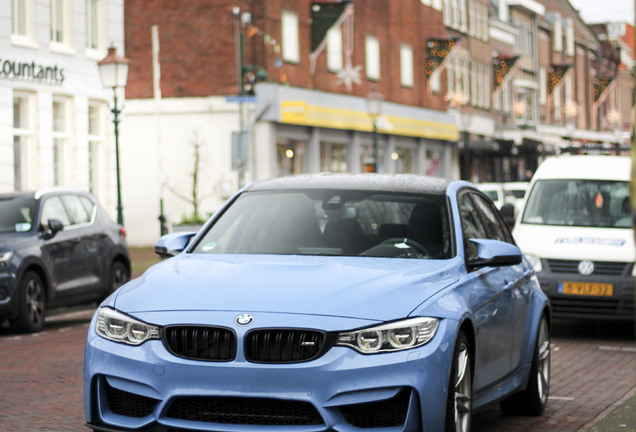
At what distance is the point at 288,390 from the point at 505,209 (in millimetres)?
9214

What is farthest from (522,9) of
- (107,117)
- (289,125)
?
(107,117)

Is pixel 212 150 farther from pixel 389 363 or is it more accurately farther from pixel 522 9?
pixel 522 9

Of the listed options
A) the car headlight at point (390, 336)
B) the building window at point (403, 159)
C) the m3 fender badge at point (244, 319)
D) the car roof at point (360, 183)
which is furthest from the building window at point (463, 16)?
the m3 fender badge at point (244, 319)

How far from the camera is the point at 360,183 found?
7.72 meters

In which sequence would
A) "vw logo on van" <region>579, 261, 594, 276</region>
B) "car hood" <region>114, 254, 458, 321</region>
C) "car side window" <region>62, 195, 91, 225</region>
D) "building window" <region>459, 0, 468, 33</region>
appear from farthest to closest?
"building window" <region>459, 0, 468, 33</region>, "car side window" <region>62, 195, 91, 225</region>, "vw logo on van" <region>579, 261, 594, 276</region>, "car hood" <region>114, 254, 458, 321</region>

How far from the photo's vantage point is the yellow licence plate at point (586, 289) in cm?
1389

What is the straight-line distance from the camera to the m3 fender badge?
593 centimetres

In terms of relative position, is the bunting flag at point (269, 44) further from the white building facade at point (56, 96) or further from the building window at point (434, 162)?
the building window at point (434, 162)

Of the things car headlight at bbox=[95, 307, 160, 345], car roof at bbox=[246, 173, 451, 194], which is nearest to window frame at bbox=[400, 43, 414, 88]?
car roof at bbox=[246, 173, 451, 194]

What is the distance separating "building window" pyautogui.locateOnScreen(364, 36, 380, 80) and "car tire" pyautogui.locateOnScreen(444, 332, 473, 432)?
42.4 metres

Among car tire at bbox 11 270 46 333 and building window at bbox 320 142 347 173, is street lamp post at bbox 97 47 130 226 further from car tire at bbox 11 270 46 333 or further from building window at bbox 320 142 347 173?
building window at bbox 320 142 347 173

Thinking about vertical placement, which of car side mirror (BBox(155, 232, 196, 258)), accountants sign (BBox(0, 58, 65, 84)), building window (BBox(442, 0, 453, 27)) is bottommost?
car side mirror (BBox(155, 232, 196, 258))

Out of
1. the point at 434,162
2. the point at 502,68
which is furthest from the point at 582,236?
the point at 502,68

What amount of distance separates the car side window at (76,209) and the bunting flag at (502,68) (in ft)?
158
